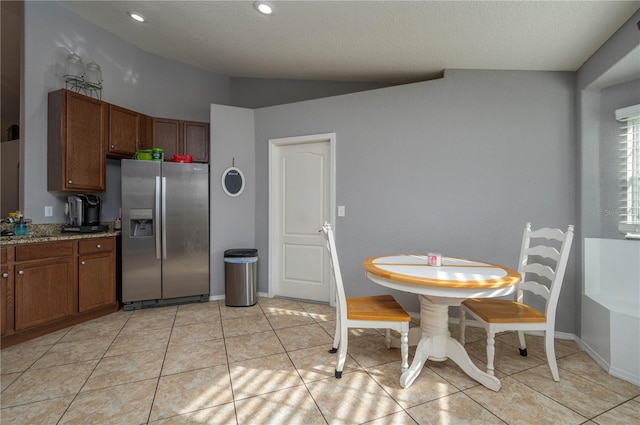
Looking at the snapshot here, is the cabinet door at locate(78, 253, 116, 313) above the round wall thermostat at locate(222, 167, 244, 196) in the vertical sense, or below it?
below

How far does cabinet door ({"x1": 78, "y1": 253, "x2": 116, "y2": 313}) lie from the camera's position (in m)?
3.01

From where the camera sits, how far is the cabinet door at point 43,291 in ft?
8.34

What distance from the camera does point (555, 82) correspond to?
2.84 m

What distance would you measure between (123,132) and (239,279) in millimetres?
2234

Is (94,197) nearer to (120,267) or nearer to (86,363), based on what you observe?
(120,267)


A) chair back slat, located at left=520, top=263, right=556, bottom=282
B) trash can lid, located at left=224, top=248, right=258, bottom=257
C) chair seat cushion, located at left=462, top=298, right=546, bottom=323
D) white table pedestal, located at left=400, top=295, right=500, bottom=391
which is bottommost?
white table pedestal, located at left=400, top=295, right=500, bottom=391

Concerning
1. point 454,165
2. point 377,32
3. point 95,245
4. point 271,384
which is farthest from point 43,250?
point 454,165

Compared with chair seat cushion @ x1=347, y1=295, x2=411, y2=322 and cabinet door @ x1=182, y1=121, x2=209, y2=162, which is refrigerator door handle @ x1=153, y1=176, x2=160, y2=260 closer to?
cabinet door @ x1=182, y1=121, x2=209, y2=162

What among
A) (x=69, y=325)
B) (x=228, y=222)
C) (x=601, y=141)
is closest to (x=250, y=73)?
(x=228, y=222)

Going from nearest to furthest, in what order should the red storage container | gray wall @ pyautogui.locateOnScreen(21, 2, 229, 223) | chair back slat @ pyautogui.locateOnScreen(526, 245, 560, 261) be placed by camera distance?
chair back slat @ pyautogui.locateOnScreen(526, 245, 560, 261)
gray wall @ pyautogui.locateOnScreen(21, 2, 229, 223)
the red storage container

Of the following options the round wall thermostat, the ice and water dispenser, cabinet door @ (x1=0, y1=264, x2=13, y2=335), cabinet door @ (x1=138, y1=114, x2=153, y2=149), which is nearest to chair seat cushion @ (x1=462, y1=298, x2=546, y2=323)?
the round wall thermostat

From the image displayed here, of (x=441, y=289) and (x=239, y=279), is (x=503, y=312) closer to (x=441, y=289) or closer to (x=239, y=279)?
(x=441, y=289)

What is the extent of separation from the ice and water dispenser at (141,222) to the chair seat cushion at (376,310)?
258cm

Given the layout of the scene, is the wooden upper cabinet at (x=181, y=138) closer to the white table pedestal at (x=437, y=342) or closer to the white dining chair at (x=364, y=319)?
the white dining chair at (x=364, y=319)
